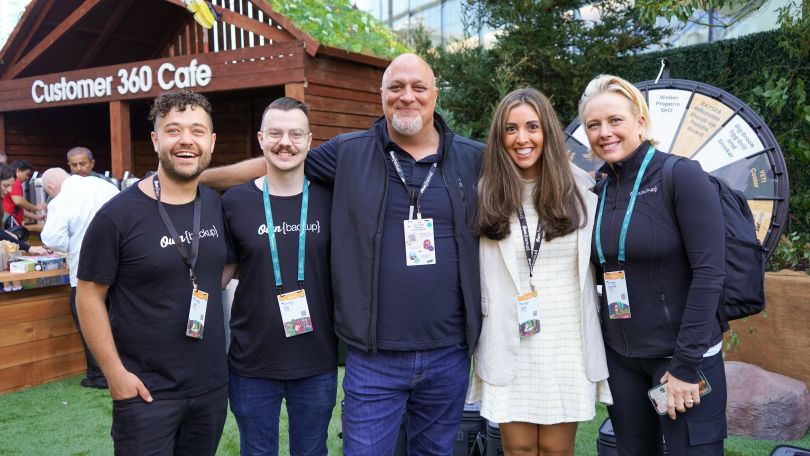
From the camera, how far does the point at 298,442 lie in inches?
99.0

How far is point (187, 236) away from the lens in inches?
86.5

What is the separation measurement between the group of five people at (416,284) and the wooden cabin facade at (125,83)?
3.77m

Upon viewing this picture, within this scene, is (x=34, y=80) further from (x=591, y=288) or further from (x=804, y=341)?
(x=804, y=341)

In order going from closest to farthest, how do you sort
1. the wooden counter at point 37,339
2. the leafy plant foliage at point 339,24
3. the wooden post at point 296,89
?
the wooden counter at point 37,339 → the wooden post at point 296,89 → the leafy plant foliage at point 339,24

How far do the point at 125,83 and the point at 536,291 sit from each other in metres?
7.72

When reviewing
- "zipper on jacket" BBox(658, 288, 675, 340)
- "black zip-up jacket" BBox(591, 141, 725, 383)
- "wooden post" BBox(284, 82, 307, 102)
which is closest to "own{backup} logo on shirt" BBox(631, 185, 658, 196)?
"black zip-up jacket" BBox(591, 141, 725, 383)

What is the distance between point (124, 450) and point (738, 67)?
21.3 ft

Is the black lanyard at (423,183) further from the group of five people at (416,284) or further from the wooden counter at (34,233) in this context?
the wooden counter at (34,233)

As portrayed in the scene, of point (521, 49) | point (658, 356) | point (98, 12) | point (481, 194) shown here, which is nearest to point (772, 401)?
point (658, 356)

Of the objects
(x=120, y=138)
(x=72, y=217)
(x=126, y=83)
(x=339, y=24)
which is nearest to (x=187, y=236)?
(x=72, y=217)

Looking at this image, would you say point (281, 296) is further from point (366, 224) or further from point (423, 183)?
point (423, 183)

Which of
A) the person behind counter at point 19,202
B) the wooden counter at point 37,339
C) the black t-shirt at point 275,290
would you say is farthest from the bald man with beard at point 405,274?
the person behind counter at point 19,202

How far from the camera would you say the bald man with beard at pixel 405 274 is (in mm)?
2271

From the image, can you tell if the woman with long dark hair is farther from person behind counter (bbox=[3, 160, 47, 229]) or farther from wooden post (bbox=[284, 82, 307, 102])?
person behind counter (bbox=[3, 160, 47, 229])
